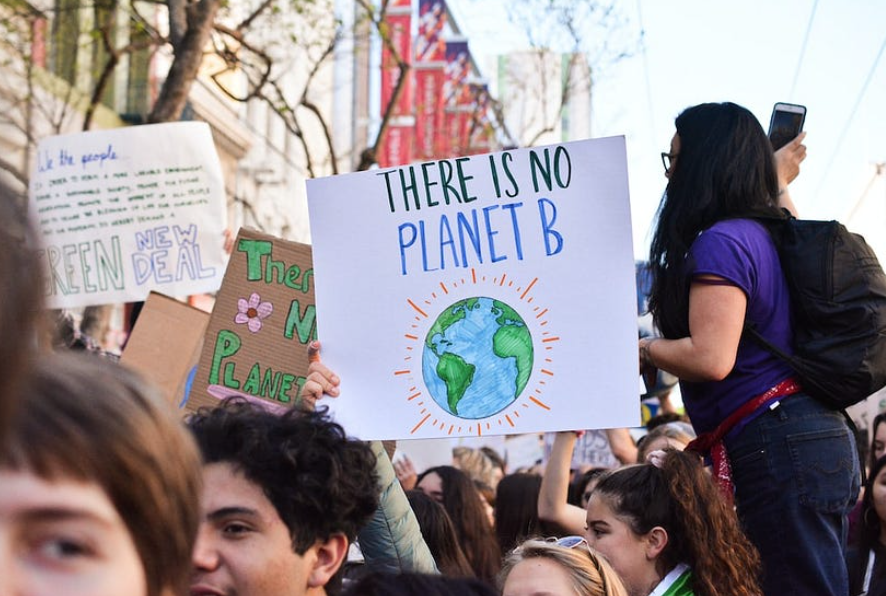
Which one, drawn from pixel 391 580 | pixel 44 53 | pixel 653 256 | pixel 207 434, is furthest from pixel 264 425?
pixel 44 53

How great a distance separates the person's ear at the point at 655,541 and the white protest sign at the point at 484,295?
65 centimetres

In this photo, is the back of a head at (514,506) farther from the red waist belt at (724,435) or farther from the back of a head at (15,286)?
the back of a head at (15,286)

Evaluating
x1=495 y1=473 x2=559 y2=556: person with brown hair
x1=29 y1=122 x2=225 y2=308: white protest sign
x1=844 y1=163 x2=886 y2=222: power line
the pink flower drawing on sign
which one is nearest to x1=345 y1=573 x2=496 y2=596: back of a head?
the pink flower drawing on sign

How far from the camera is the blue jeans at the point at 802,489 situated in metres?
3.00

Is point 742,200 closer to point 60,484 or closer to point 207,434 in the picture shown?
point 207,434

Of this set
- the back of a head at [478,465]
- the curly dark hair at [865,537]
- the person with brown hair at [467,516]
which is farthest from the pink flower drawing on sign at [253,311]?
the back of a head at [478,465]

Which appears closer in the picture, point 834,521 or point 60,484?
point 60,484

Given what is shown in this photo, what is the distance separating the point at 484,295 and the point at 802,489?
907 millimetres

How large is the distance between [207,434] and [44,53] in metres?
13.0

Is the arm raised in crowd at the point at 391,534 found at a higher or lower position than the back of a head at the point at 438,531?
higher

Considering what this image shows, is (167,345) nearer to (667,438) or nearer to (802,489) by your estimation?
(667,438)

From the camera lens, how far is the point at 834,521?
3064 millimetres

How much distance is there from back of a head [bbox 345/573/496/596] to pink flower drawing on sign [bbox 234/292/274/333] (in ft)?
5.74

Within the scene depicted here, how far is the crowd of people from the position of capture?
1.01 m
